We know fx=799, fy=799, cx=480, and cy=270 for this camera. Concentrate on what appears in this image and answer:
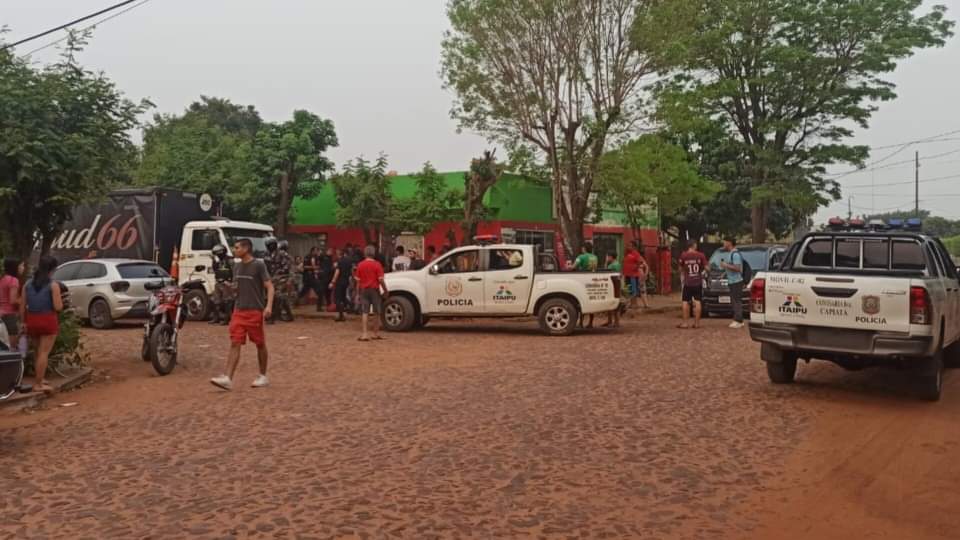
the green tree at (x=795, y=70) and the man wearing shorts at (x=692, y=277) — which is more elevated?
the green tree at (x=795, y=70)

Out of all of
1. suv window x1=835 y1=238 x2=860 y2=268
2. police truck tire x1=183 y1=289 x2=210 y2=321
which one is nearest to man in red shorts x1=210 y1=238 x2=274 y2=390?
suv window x1=835 y1=238 x2=860 y2=268

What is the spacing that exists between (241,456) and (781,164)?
24.0 m

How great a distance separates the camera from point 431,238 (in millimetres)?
24750

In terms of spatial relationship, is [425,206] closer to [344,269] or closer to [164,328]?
[344,269]

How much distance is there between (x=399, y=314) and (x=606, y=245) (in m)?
16.4

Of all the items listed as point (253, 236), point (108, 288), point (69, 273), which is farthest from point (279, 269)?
point (69, 273)

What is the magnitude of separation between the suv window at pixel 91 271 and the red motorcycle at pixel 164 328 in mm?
6460

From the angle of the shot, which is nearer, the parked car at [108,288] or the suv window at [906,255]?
the suv window at [906,255]

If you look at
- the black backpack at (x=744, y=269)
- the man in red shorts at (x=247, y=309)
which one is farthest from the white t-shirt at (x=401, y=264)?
the man in red shorts at (x=247, y=309)

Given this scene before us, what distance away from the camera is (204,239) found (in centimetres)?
1841

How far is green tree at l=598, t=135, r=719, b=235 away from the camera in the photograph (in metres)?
20.1

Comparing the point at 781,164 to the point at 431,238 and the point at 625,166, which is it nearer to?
the point at 625,166

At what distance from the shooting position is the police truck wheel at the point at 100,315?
16.3m

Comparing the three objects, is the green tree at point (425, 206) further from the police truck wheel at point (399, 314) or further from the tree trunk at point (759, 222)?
the tree trunk at point (759, 222)
